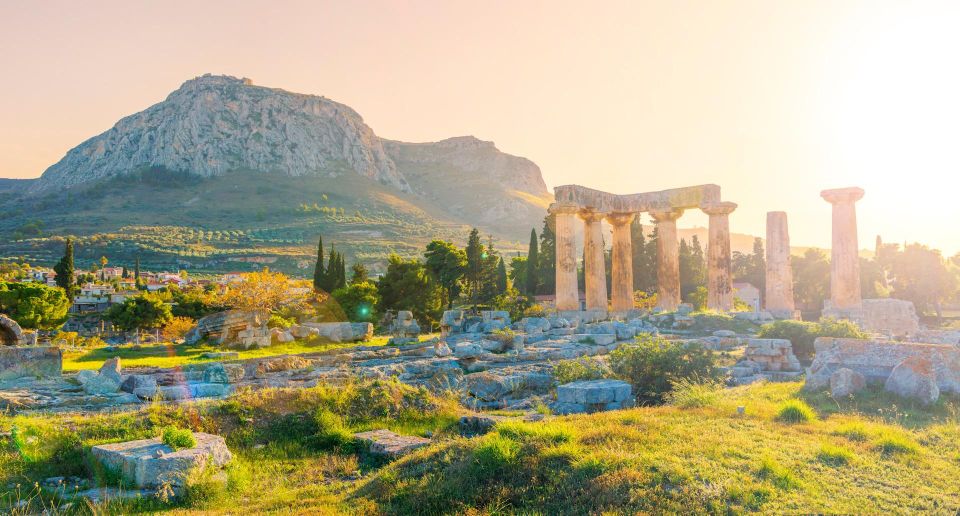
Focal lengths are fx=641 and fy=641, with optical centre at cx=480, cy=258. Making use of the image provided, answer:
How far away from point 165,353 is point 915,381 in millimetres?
24727

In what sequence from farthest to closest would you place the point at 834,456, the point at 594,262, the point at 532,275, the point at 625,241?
the point at 532,275 < the point at 625,241 < the point at 594,262 < the point at 834,456

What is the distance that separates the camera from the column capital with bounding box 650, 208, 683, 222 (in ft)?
114

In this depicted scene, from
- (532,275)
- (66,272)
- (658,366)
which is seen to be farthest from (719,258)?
(66,272)

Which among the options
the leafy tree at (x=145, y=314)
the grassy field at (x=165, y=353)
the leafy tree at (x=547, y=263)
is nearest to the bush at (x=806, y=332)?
the grassy field at (x=165, y=353)

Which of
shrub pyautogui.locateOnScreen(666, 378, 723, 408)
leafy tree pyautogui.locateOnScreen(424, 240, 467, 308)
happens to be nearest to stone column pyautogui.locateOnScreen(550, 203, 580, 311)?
leafy tree pyautogui.locateOnScreen(424, 240, 467, 308)

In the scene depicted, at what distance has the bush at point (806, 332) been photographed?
750 inches

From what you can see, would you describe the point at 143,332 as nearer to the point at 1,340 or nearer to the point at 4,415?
the point at 1,340

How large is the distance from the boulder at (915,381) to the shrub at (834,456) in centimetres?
457

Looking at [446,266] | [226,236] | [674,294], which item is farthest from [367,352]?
[226,236]

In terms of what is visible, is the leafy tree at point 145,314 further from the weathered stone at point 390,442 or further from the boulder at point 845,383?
the boulder at point 845,383

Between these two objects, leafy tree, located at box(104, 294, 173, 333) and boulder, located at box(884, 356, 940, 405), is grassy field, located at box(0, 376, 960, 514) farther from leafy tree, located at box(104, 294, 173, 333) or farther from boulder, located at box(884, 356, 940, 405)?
leafy tree, located at box(104, 294, 173, 333)

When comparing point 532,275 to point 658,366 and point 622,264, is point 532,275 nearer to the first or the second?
point 622,264

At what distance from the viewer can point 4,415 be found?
10.2 metres

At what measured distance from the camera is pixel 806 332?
65.8 feet
